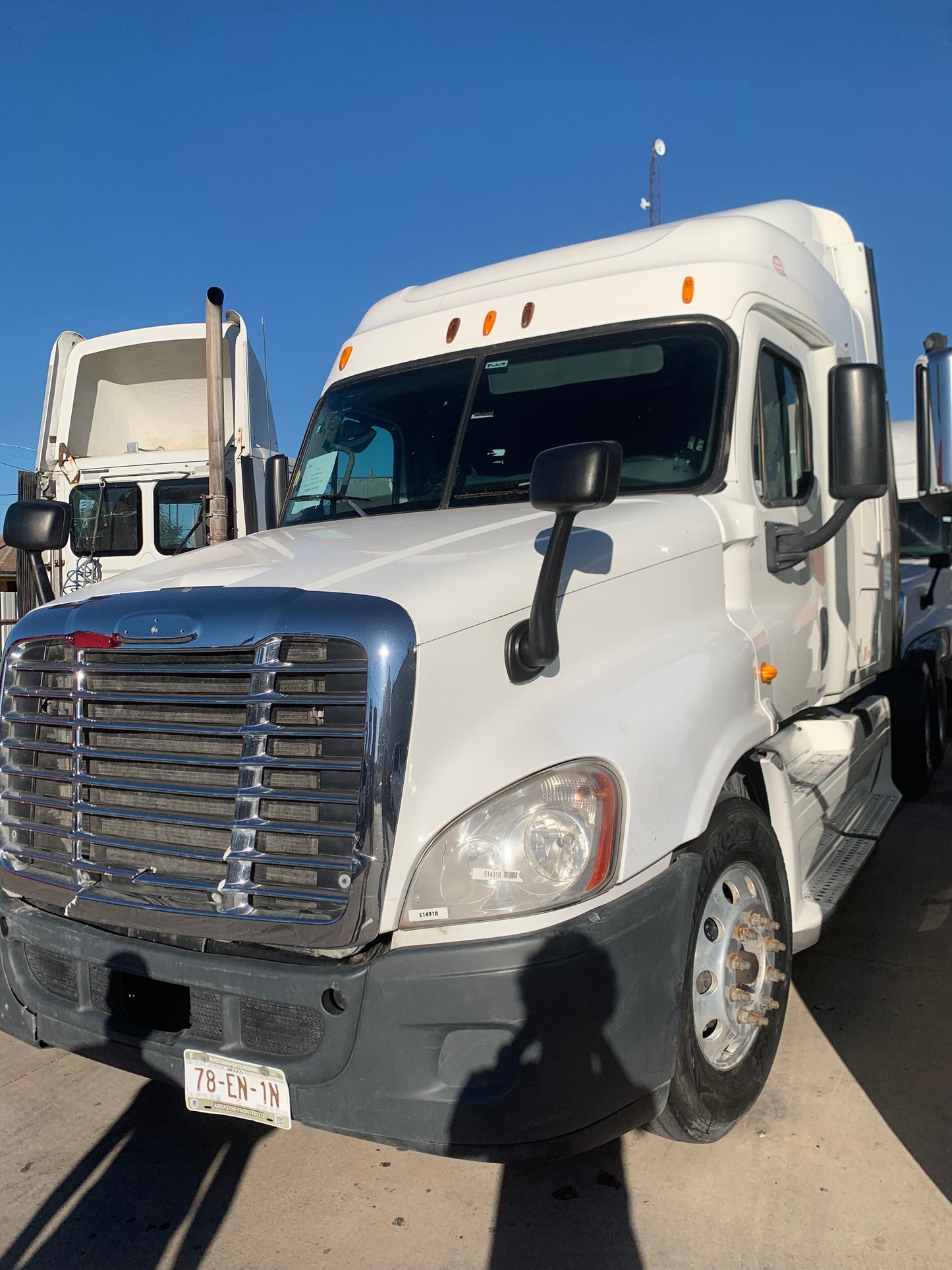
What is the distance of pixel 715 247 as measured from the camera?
386 cm

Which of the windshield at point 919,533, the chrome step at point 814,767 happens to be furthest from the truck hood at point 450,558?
the windshield at point 919,533

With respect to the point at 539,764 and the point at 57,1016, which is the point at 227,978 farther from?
the point at 539,764

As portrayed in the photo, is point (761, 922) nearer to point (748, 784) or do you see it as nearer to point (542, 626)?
point (748, 784)

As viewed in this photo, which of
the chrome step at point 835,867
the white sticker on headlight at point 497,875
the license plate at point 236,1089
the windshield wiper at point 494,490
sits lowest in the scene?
the chrome step at point 835,867

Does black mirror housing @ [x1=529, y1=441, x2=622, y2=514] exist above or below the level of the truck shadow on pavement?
above

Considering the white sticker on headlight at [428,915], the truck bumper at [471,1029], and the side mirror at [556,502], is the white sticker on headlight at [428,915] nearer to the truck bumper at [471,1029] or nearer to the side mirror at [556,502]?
the truck bumper at [471,1029]

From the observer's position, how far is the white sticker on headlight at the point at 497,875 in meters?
2.37

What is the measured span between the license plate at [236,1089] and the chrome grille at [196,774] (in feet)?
1.21

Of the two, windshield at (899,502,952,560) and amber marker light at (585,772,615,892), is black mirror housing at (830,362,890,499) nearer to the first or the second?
amber marker light at (585,772,615,892)

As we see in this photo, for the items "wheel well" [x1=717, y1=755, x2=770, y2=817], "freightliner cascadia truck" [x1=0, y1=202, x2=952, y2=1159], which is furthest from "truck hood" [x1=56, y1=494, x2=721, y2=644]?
"wheel well" [x1=717, y1=755, x2=770, y2=817]

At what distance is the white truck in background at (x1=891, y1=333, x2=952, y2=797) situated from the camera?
6898mm

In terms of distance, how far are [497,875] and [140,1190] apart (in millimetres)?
1613

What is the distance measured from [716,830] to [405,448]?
198cm

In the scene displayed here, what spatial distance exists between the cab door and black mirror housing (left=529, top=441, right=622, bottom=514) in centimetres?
126
